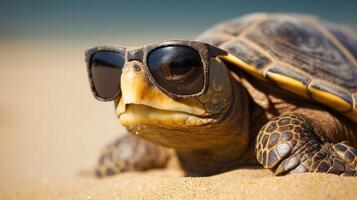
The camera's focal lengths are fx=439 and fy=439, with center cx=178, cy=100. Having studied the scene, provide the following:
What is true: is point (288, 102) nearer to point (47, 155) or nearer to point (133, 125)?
point (133, 125)

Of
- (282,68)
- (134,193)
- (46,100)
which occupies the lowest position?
(46,100)

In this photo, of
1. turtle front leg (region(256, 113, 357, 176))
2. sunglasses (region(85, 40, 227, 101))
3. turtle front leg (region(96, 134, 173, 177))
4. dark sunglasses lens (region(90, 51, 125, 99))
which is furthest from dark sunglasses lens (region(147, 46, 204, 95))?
turtle front leg (region(96, 134, 173, 177))

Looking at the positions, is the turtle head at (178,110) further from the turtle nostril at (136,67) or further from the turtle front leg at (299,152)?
the turtle front leg at (299,152)

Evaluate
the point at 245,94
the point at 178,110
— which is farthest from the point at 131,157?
the point at 178,110

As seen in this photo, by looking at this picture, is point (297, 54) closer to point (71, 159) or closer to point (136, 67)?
point (136, 67)

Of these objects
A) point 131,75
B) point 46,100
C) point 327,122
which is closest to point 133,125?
point 131,75

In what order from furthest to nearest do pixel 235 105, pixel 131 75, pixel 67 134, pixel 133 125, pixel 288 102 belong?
pixel 67 134 < pixel 288 102 < pixel 235 105 < pixel 133 125 < pixel 131 75

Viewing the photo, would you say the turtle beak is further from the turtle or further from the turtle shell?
the turtle shell
